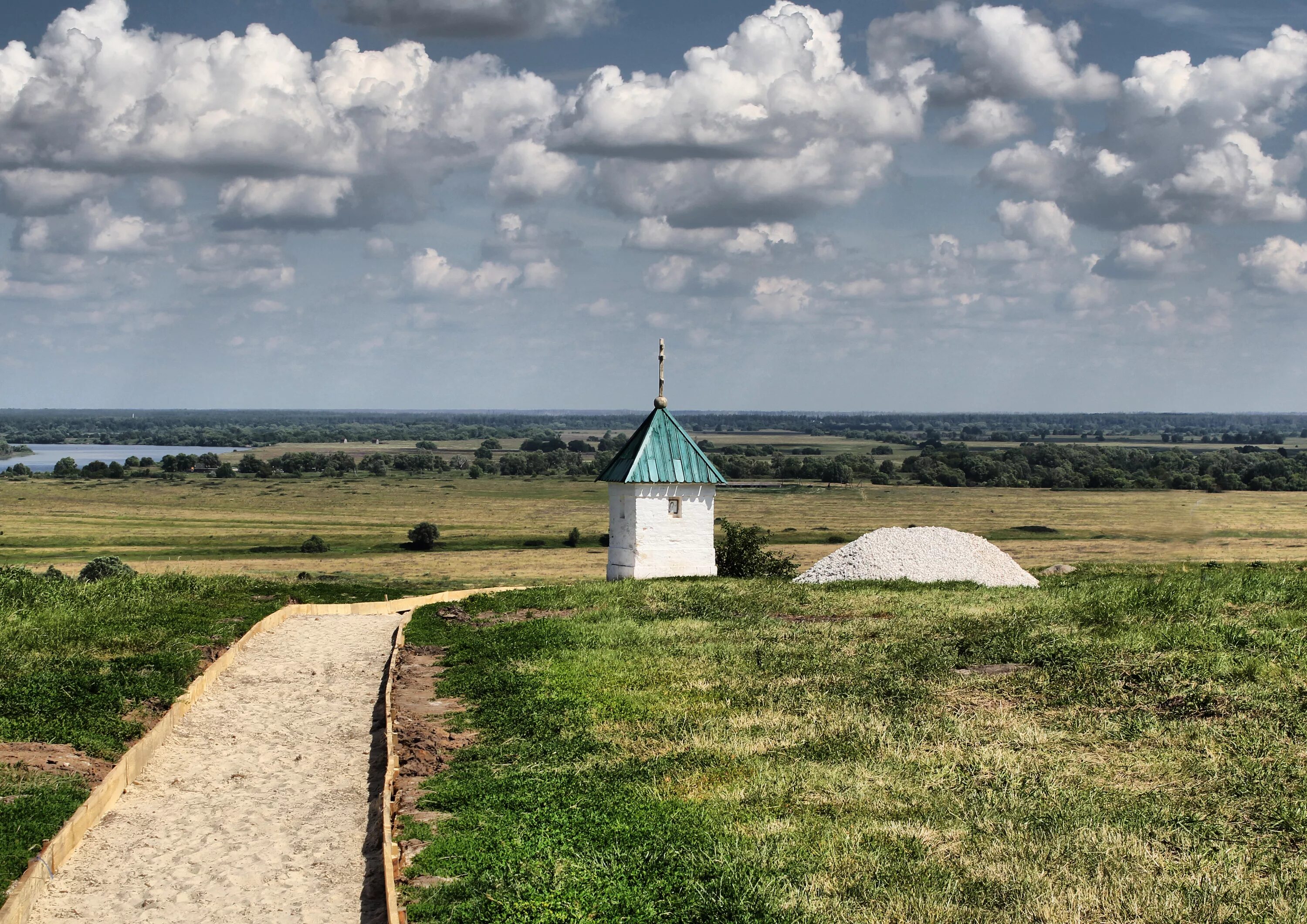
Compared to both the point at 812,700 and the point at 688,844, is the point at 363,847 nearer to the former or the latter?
the point at 688,844

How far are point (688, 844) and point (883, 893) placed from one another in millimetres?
1611

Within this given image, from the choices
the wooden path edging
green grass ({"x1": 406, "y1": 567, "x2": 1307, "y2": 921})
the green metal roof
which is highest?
the green metal roof

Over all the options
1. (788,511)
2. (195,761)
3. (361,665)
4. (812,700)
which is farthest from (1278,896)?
(788,511)

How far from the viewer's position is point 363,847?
32.2ft

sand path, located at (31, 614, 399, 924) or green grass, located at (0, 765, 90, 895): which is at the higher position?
green grass, located at (0, 765, 90, 895)

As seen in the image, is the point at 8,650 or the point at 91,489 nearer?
the point at 8,650

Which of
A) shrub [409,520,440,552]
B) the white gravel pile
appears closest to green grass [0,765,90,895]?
the white gravel pile

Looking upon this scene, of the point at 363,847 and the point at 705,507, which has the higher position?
the point at 705,507

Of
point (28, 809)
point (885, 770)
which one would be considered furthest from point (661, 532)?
point (28, 809)

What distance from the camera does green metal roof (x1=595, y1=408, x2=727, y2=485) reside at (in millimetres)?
24266

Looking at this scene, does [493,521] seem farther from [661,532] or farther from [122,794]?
[122,794]

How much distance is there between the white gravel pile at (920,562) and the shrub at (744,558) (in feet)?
6.79

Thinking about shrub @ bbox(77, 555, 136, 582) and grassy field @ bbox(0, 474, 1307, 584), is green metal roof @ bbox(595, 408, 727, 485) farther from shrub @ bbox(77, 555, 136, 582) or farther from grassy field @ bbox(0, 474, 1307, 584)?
grassy field @ bbox(0, 474, 1307, 584)

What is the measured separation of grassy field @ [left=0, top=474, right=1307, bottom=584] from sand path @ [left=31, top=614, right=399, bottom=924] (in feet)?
94.4
